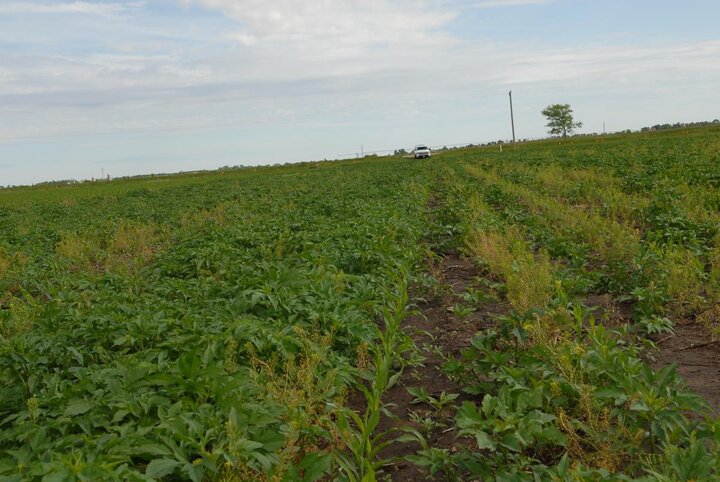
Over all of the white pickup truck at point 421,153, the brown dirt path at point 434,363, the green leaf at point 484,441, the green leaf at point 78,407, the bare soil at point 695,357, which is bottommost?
the bare soil at point 695,357

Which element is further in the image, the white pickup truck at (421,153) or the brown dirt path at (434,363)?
the white pickup truck at (421,153)

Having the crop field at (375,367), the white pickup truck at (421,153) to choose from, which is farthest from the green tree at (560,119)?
the crop field at (375,367)

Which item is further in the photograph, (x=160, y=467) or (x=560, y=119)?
(x=560, y=119)

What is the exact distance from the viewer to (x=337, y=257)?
24.7 ft

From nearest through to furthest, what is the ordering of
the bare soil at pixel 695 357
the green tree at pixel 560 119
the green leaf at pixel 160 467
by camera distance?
the green leaf at pixel 160 467 < the bare soil at pixel 695 357 < the green tree at pixel 560 119

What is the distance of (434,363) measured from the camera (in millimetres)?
4863

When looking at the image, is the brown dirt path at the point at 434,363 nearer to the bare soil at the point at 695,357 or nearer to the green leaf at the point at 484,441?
the green leaf at the point at 484,441

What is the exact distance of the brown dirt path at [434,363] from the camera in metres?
3.57

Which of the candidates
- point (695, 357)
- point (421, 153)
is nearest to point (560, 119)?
point (421, 153)

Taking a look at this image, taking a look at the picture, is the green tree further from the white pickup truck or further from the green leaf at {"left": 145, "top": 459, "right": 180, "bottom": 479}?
the green leaf at {"left": 145, "top": 459, "right": 180, "bottom": 479}

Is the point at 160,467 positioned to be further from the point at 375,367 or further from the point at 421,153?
the point at 421,153

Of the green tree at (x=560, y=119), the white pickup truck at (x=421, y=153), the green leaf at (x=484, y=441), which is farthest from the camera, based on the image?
the green tree at (x=560, y=119)

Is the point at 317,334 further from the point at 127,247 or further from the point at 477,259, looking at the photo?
the point at 127,247

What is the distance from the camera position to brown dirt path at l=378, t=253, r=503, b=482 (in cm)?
357
